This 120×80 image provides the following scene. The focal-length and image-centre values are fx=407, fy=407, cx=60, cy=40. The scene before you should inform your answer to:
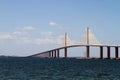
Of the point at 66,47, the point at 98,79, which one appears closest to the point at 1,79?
the point at 98,79

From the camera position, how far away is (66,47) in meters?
198

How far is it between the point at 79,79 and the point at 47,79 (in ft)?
14.4

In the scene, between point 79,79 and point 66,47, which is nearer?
point 79,79

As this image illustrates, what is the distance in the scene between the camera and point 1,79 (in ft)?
171

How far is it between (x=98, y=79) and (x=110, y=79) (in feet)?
6.15

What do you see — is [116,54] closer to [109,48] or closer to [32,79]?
[109,48]

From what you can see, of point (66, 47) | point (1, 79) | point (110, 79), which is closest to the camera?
point (1, 79)

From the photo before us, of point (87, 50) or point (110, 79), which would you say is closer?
point (110, 79)

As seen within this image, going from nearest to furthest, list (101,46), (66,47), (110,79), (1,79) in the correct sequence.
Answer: (1,79) < (110,79) < (101,46) < (66,47)

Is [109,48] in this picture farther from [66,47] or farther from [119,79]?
[119,79]

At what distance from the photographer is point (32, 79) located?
5281 cm

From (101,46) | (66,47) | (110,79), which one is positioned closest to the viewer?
(110,79)

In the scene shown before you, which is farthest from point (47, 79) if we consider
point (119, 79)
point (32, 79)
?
point (119, 79)

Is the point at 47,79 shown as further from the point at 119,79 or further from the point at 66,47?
the point at 66,47
